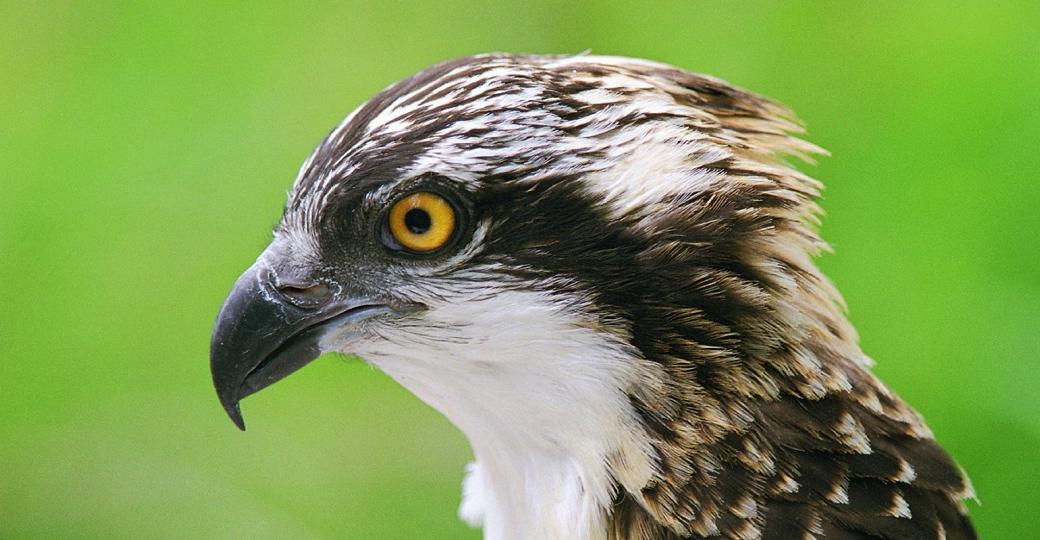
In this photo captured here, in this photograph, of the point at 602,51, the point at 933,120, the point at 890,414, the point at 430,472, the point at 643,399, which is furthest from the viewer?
the point at 602,51

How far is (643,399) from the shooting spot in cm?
220

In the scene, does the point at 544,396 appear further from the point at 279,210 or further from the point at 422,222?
the point at 279,210

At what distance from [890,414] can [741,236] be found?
534 millimetres

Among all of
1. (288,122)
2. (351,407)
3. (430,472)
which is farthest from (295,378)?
(288,122)

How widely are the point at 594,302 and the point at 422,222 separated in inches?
14.0

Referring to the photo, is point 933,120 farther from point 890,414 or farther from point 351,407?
point 351,407

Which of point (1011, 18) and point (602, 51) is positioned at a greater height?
point (1011, 18)

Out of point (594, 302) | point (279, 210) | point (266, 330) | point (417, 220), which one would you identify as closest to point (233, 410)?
point (266, 330)

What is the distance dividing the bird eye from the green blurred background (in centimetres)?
222

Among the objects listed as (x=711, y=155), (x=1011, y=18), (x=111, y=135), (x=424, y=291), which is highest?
(x=1011, y=18)

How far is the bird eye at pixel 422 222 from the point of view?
2.15 m

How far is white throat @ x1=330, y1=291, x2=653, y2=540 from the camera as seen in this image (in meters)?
2.19

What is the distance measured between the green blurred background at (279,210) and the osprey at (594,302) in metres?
1.68

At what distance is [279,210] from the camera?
4.65 metres
